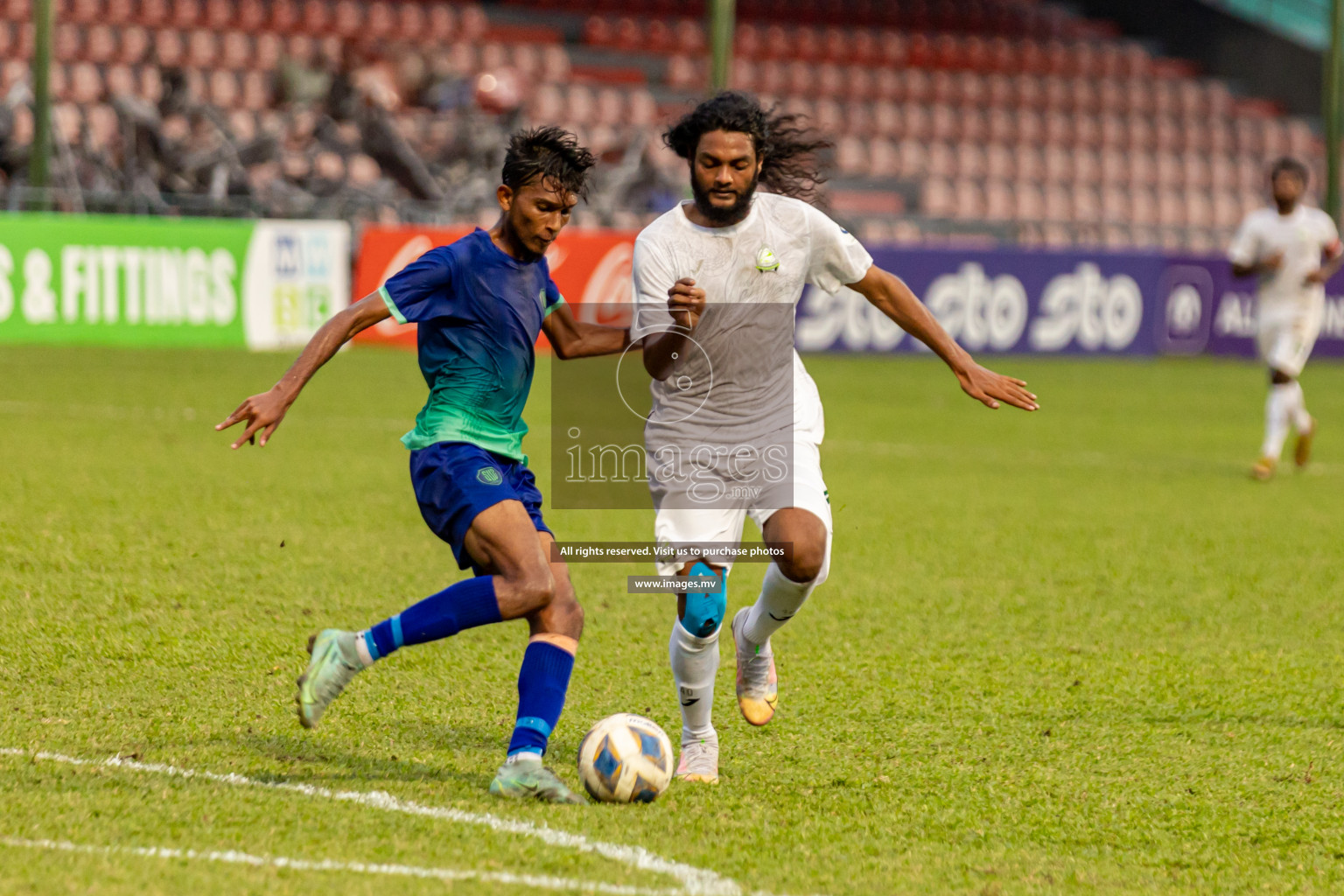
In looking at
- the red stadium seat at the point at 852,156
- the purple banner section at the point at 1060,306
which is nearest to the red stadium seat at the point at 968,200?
the red stadium seat at the point at 852,156

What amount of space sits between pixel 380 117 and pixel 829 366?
6635 mm

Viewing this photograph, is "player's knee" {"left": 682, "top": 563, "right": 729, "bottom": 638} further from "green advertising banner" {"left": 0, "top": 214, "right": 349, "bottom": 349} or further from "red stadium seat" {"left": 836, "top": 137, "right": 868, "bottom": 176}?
"red stadium seat" {"left": 836, "top": 137, "right": 868, "bottom": 176}

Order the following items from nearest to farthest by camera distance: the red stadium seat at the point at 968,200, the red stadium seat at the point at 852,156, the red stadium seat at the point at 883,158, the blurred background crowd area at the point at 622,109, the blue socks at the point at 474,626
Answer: the blue socks at the point at 474,626 < the blurred background crowd area at the point at 622,109 < the red stadium seat at the point at 852,156 < the red stadium seat at the point at 968,200 < the red stadium seat at the point at 883,158

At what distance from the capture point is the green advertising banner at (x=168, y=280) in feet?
53.7

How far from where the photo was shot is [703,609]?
4.48 m

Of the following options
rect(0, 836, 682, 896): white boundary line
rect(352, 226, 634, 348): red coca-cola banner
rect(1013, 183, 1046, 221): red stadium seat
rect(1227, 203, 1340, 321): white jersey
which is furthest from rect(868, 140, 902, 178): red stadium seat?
rect(0, 836, 682, 896): white boundary line

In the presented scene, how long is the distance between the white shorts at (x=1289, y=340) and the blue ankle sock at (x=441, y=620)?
904 cm

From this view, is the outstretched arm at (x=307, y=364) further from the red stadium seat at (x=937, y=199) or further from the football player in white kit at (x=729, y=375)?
the red stadium seat at (x=937, y=199)

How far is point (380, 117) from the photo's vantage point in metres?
21.5

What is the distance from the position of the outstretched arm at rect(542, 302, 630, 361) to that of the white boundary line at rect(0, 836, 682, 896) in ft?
4.98

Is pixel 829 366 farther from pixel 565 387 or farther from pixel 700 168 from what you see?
pixel 700 168

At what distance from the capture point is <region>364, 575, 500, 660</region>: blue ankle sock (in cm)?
421

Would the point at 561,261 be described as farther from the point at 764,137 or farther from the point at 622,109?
the point at 764,137

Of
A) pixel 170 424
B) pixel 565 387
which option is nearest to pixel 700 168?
pixel 170 424
